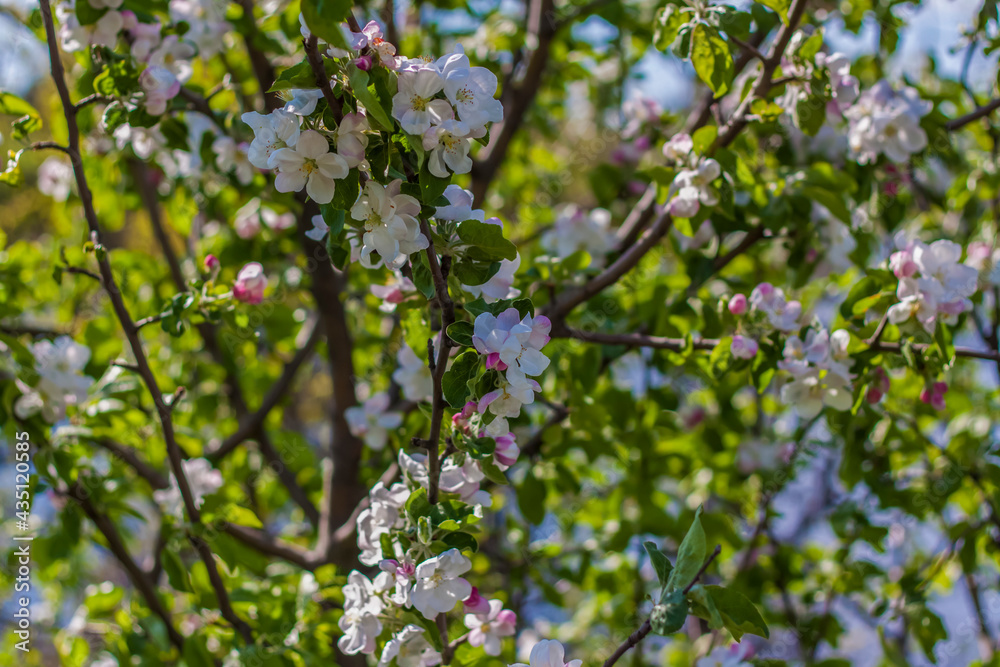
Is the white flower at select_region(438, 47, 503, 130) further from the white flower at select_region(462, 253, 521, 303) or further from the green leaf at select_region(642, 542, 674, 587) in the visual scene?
the green leaf at select_region(642, 542, 674, 587)

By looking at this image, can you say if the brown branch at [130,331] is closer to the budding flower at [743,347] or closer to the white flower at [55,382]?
the white flower at [55,382]

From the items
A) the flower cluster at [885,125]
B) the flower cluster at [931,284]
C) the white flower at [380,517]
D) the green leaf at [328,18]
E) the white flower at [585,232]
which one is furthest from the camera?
the white flower at [585,232]

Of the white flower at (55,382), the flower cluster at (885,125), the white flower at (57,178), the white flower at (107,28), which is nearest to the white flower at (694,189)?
the flower cluster at (885,125)

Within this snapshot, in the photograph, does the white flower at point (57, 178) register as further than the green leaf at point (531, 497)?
Yes

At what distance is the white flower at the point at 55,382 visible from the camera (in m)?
1.50

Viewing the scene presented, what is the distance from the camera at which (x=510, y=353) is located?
0.84m

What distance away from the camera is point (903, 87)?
1692 millimetres

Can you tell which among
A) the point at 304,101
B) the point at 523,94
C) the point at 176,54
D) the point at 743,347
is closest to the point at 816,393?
the point at 743,347

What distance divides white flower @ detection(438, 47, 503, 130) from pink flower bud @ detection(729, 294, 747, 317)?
2.03 ft

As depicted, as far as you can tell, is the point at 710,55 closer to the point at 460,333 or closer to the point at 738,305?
the point at 738,305

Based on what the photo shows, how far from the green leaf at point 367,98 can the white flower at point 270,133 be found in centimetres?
9

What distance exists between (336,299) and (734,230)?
100 centimetres

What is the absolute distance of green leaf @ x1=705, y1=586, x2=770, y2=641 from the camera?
0.91 m

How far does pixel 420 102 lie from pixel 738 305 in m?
0.71
